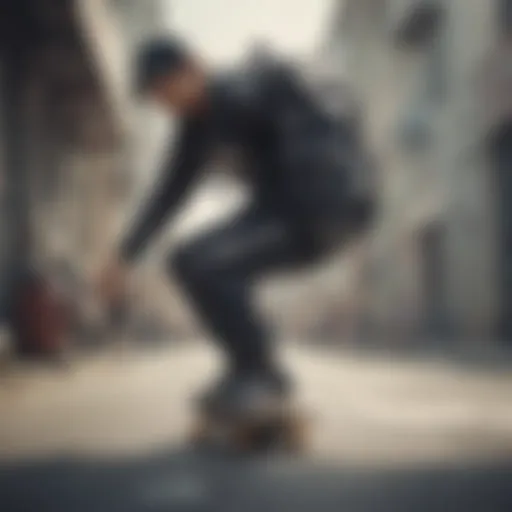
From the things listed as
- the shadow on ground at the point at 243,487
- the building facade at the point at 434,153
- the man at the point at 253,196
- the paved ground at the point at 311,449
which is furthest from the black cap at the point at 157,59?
the shadow on ground at the point at 243,487

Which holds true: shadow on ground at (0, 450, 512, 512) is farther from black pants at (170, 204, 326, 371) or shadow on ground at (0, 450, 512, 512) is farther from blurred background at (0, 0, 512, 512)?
black pants at (170, 204, 326, 371)

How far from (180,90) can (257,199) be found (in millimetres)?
191

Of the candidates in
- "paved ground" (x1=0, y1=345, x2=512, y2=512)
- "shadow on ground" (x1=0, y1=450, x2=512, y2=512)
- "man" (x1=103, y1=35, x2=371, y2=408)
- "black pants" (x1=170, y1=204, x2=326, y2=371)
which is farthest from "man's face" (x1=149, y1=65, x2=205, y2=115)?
"shadow on ground" (x1=0, y1=450, x2=512, y2=512)

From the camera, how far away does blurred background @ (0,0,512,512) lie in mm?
1193

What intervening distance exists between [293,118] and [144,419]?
479mm

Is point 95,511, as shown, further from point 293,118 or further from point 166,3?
point 166,3

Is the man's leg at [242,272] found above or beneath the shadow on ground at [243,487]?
above

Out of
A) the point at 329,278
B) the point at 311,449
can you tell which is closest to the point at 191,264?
the point at 329,278

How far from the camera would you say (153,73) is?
4.02 ft

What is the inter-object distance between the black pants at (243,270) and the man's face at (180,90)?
179 millimetres

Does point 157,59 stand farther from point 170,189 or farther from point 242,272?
point 242,272

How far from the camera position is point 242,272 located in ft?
3.97

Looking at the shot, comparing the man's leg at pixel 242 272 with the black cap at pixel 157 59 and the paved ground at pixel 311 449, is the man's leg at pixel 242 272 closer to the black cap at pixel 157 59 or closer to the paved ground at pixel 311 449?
the paved ground at pixel 311 449

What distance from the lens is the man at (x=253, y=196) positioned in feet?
3.96
